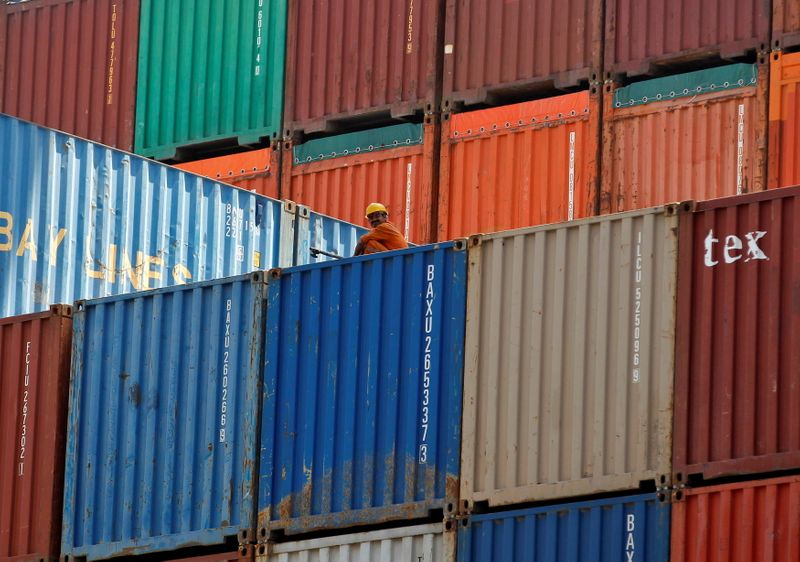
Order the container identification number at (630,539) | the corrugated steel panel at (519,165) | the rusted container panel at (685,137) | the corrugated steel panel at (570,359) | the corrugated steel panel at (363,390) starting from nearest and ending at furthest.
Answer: the container identification number at (630,539), the corrugated steel panel at (570,359), the corrugated steel panel at (363,390), the rusted container panel at (685,137), the corrugated steel panel at (519,165)

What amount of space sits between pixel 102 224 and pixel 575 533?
7854 millimetres

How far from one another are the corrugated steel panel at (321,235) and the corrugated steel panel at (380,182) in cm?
165

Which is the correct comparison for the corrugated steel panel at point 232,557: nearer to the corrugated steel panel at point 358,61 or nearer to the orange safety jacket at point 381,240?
the orange safety jacket at point 381,240

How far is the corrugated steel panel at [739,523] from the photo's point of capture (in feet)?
46.6

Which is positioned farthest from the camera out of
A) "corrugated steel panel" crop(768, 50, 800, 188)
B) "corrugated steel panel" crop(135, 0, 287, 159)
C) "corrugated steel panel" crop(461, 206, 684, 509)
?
"corrugated steel panel" crop(135, 0, 287, 159)

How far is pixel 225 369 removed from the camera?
17750 mm

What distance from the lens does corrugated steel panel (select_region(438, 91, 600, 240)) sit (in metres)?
24.0

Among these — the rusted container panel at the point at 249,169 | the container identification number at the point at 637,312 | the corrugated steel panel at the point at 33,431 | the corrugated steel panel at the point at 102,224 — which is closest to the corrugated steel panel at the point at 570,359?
the container identification number at the point at 637,312

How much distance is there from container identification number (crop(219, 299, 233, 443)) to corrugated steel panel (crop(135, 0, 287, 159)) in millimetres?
9503

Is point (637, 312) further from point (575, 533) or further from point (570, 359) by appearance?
point (575, 533)

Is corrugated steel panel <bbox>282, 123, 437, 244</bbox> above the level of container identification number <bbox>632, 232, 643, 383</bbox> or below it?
above

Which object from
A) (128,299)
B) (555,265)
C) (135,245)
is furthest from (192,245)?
(555,265)

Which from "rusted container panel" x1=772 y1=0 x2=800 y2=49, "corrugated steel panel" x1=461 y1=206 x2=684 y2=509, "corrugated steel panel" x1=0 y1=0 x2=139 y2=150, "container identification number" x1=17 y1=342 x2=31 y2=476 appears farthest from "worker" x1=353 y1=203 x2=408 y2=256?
"corrugated steel panel" x1=0 y1=0 x2=139 y2=150

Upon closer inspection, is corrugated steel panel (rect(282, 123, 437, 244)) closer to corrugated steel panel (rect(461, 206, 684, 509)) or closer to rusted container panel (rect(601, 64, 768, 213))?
rusted container panel (rect(601, 64, 768, 213))
